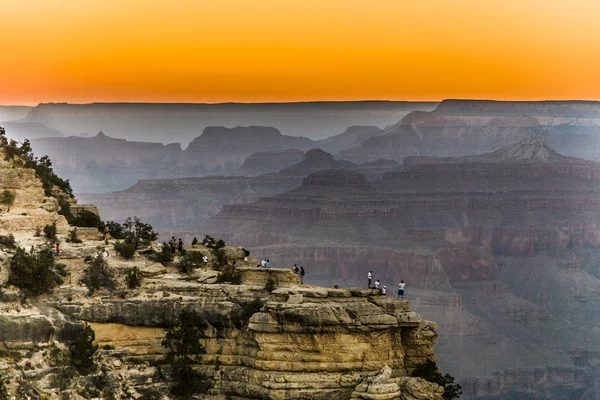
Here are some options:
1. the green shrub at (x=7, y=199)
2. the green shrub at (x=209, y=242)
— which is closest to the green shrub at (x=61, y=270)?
the green shrub at (x=7, y=199)

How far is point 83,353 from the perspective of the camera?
51906mm

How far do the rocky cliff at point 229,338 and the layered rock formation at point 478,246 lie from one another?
67007 millimetres

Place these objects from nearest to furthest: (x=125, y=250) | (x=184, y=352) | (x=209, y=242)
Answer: (x=184, y=352) → (x=125, y=250) → (x=209, y=242)

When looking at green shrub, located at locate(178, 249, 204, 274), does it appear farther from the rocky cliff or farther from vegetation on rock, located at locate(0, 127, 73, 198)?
vegetation on rock, located at locate(0, 127, 73, 198)

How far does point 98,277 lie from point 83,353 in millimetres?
3923

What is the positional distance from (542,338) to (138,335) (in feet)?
291

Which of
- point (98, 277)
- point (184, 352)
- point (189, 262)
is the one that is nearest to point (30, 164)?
point (189, 262)

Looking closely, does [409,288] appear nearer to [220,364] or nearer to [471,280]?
[471,280]

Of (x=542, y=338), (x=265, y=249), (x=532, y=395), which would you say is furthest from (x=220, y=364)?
(x=265, y=249)

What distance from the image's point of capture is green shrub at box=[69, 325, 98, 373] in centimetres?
5175

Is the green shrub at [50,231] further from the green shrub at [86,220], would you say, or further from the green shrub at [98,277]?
the green shrub at [86,220]

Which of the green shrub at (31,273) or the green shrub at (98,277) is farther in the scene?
the green shrub at (98,277)

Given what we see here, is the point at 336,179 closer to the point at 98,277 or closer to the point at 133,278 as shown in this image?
the point at 133,278

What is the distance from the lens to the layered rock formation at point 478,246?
426ft
